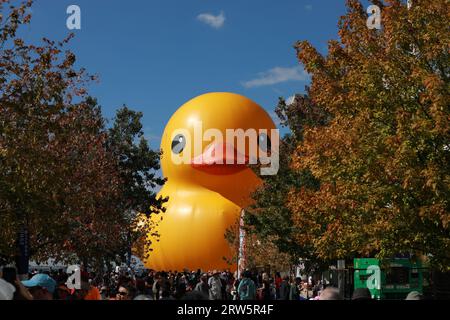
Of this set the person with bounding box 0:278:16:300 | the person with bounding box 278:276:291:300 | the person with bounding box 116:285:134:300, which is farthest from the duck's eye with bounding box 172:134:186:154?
the person with bounding box 0:278:16:300

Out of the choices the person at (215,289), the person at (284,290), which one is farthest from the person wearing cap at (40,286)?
the person at (284,290)

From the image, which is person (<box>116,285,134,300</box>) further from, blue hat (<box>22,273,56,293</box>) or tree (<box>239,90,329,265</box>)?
tree (<box>239,90,329,265</box>)

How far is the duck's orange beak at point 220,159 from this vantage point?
139 ft

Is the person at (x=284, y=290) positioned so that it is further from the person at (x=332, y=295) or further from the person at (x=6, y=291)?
the person at (x=6, y=291)

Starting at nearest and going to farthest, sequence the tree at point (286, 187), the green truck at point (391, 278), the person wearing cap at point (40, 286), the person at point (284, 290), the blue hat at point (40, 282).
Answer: the person wearing cap at point (40, 286)
the blue hat at point (40, 282)
the person at point (284, 290)
the green truck at point (391, 278)
the tree at point (286, 187)

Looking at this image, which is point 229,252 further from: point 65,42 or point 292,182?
point 65,42

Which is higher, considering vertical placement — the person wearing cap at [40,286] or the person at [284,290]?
the person wearing cap at [40,286]

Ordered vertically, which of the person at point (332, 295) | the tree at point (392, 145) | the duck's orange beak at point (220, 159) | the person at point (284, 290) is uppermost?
the duck's orange beak at point (220, 159)

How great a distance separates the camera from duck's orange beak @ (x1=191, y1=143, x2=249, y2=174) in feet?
139

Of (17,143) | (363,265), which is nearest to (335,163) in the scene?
(363,265)

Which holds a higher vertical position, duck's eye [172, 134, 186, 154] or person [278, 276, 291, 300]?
duck's eye [172, 134, 186, 154]

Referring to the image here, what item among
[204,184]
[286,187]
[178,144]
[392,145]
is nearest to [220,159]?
[204,184]

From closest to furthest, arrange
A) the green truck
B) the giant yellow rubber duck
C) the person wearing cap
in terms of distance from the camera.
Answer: the person wearing cap → the green truck → the giant yellow rubber duck

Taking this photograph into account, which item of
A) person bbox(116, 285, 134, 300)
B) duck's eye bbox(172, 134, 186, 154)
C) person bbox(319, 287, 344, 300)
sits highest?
duck's eye bbox(172, 134, 186, 154)
